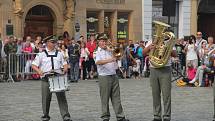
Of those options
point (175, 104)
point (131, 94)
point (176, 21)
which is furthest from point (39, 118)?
point (176, 21)

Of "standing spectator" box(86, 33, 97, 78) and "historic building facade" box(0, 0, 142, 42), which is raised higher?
"historic building facade" box(0, 0, 142, 42)

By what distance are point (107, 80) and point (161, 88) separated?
1130 mm

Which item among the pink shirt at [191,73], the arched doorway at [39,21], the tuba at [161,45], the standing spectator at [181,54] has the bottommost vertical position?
the pink shirt at [191,73]

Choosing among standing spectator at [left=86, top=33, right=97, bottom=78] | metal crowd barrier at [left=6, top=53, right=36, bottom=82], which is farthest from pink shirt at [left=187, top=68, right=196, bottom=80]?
metal crowd barrier at [left=6, top=53, right=36, bottom=82]

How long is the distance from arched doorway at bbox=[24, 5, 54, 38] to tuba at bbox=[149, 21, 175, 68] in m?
17.3

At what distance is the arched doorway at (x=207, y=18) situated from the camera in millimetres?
34531

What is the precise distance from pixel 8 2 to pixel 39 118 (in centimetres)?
1514

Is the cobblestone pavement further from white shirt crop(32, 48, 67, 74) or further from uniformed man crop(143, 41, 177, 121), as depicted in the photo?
white shirt crop(32, 48, 67, 74)

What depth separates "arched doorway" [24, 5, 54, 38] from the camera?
27.6 metres

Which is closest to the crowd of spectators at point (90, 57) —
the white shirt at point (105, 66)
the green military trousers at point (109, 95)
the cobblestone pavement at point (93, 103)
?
the cobblestone pavement at point (93, 103)

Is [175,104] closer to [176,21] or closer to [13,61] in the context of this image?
[13,61]

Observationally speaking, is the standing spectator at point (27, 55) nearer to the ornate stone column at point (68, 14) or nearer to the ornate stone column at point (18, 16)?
the ornate stone column at point (18, 16)

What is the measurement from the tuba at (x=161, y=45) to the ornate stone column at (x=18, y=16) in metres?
15.9

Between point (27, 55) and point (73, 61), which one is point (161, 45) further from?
point (27, 55)
